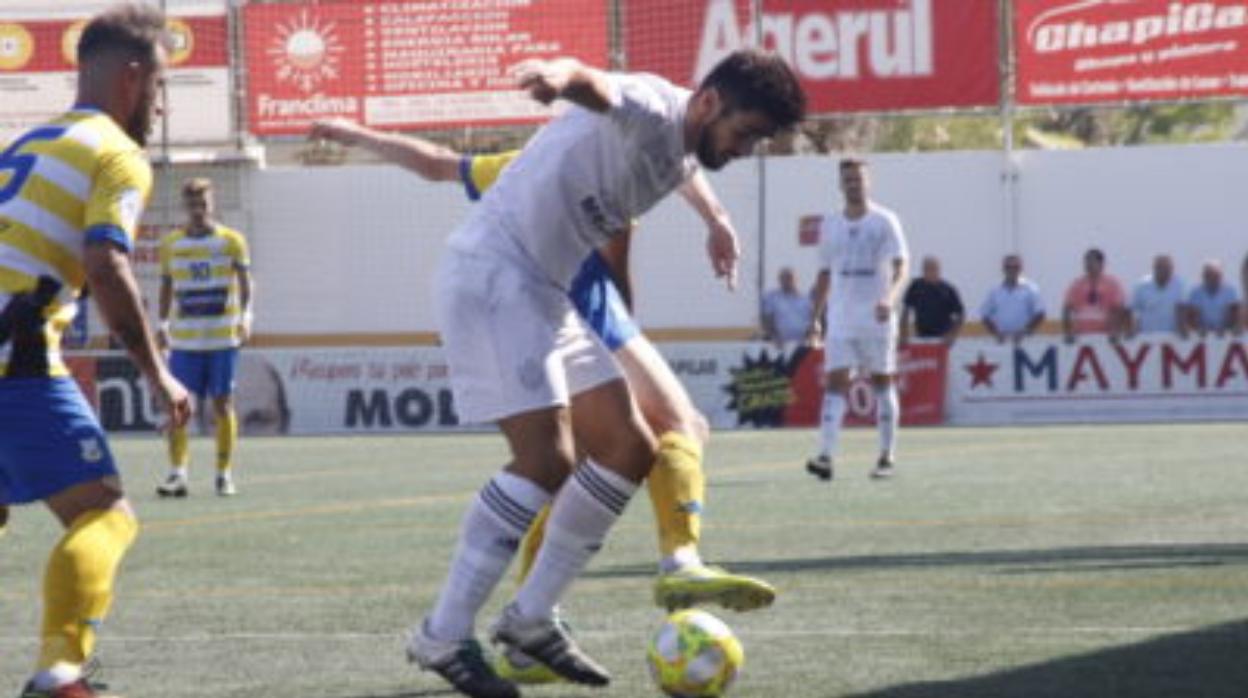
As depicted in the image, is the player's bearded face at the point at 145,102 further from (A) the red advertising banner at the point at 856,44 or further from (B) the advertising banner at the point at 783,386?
(A) the red advertising banner at the point at 856,44

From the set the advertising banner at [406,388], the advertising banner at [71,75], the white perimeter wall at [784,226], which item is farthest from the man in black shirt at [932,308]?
the advertising banner at [71,75]

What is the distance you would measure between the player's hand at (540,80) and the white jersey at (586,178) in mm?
537

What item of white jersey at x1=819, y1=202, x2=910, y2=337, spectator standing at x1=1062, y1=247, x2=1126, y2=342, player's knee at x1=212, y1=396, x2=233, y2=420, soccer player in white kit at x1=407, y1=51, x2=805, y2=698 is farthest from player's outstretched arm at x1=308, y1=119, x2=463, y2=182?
spectator standing at x1=1062, y1=247, x2=1126, y2=342

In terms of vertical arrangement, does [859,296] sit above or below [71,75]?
below

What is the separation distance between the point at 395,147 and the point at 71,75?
30.0 meters

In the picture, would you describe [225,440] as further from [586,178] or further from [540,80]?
[540,80]

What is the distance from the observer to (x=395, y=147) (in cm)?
832

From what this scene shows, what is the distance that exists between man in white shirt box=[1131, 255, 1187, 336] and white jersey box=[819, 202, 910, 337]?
1192 centimetres

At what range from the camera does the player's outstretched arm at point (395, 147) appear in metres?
8.28

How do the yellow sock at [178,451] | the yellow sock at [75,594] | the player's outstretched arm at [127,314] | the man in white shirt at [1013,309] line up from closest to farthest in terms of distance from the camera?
the player's outstretched arm at [127,314] → the yellow sock at [75,594] → the yellow sock at [178,451] → the man in white shirt at [1013,309]

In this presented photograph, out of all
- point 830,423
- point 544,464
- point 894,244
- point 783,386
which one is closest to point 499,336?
point 544,464

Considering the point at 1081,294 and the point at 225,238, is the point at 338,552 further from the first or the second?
the point at 1081,294

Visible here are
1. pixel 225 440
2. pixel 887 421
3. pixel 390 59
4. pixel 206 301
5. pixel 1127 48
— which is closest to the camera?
pixel 225 440

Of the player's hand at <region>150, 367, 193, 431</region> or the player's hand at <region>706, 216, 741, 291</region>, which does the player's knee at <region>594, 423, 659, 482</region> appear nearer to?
the player's hand at <region>706, 216, 741, 291</region>
